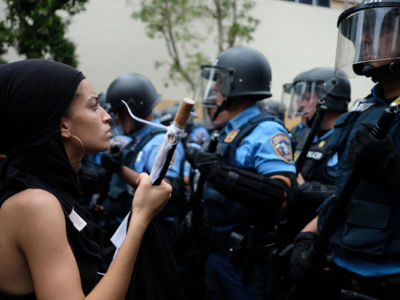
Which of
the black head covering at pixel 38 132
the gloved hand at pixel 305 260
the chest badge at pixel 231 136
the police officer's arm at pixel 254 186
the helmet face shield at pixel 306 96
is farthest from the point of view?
the helmet face shield at pixel 306 96

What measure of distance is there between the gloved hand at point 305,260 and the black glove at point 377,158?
564 mm

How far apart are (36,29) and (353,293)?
20.9ft

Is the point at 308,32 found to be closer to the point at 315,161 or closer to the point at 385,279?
the point at 315,161

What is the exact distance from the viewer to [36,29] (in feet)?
21.8

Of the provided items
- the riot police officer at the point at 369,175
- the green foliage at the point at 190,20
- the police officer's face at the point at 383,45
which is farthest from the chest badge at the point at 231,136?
the green foliage at the point at 190,20

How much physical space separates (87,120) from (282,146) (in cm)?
143

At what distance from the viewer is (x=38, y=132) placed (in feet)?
5.17

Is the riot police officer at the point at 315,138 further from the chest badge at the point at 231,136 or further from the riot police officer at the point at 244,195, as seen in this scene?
the chest badge at the point at 231,136

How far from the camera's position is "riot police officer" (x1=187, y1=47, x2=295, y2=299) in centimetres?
261

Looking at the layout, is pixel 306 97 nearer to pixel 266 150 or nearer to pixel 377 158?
pixel 266 150

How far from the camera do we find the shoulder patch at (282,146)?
8.88 feet

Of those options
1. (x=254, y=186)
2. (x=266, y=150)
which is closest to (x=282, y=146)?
(x=266, y=150)

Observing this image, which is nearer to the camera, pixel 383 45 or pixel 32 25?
pixel 383 45

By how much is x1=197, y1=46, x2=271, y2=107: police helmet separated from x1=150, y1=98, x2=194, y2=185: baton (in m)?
1.84
